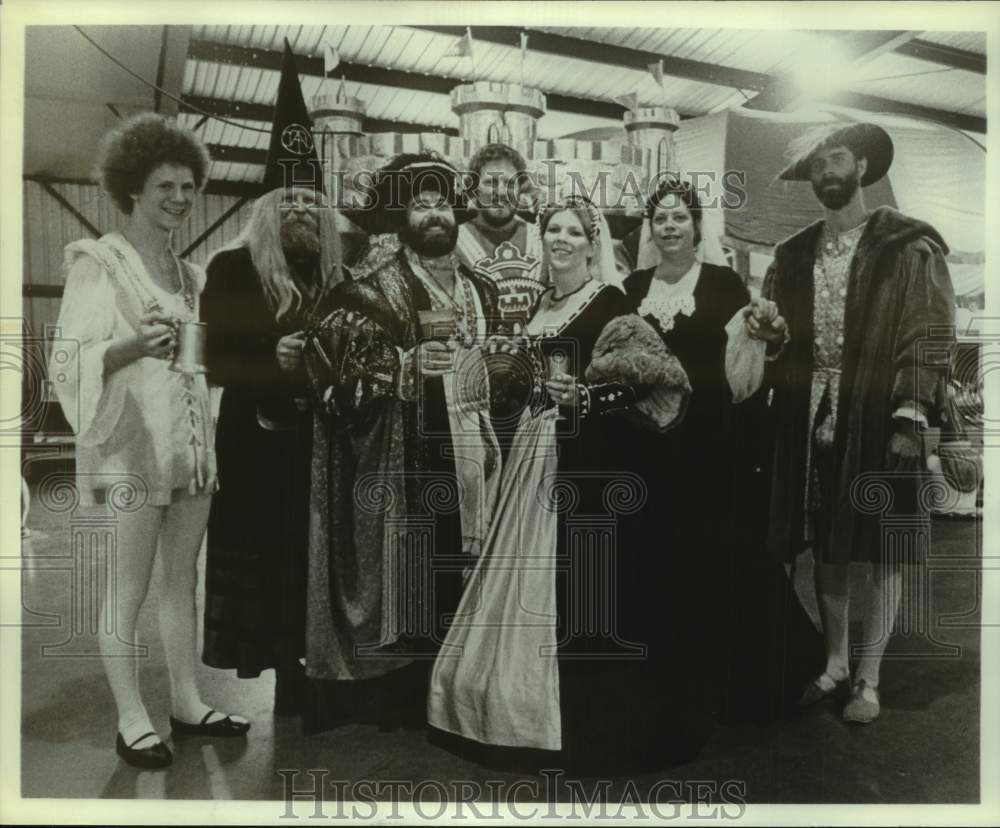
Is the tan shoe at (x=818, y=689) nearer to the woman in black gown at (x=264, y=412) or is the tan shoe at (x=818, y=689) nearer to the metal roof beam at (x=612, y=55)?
the woman in black gown at (x=264, y=412)

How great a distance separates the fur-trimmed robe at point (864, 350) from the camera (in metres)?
2.62

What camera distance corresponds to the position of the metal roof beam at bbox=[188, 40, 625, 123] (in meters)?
2.57

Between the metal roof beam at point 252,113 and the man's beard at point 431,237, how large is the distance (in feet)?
Answer: 0.85

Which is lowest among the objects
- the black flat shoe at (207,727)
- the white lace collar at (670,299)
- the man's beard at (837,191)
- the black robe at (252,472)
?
the black flat shoe at (207,727)

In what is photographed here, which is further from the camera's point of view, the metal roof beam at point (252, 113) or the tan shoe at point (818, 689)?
the tan shoe at point (818, 689)

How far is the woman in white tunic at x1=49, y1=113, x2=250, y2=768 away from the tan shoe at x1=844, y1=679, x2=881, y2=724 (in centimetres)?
183

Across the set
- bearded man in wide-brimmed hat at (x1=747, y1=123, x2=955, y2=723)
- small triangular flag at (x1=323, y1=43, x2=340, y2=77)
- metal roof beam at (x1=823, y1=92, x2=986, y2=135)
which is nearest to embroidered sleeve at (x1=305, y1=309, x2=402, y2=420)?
small triangular flag at (x1=323, y1=43, x2=340, y2=77)

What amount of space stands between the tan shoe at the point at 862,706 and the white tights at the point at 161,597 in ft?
6.05

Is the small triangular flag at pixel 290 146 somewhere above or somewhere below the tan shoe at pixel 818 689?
above

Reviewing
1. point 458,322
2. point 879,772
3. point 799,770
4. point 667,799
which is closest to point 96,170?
point 458,322

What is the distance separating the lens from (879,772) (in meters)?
2.65

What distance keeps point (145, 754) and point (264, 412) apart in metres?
1.01

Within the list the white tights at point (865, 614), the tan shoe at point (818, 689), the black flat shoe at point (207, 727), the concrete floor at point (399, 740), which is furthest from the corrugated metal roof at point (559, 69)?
the tan shoe at point (818, 689)

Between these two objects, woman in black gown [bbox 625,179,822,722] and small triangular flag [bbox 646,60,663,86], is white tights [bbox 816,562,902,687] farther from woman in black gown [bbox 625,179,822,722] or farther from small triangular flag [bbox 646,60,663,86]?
small triangular flag [bbox 646,60,663,86]
